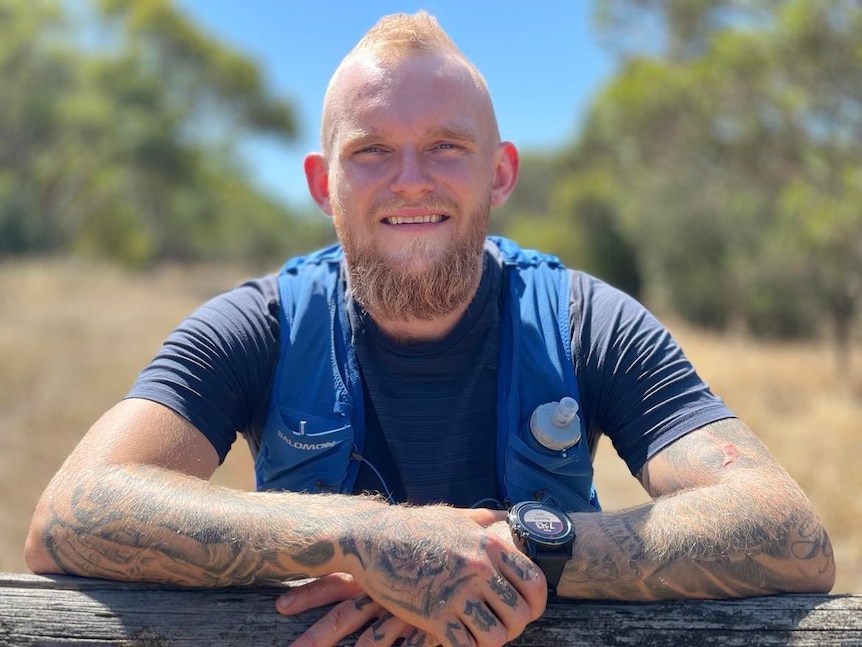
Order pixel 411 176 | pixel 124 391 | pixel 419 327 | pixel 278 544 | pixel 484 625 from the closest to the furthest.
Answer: pixel 484 625, pixel 278 544, pixel 411 176, pixel 419 327, pixel 124 391

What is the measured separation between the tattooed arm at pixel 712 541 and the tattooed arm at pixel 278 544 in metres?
0.17

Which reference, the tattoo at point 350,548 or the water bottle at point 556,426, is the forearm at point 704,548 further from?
the tattoo at point 350,548

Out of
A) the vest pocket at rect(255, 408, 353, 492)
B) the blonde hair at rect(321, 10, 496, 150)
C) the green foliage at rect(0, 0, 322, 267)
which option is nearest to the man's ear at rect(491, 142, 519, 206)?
the blonde hair at rect(321, 10, 496, 150)

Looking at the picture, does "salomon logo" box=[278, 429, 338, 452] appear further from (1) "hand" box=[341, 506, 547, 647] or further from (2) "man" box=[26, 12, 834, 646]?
(1) "hand" box=[341, 506, 547, 647]

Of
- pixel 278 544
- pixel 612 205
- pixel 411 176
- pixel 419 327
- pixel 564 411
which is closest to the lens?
pixel 278 544

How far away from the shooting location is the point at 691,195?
1828cm

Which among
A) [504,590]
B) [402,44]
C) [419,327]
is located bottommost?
[504,590]

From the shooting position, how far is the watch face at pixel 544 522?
164cm

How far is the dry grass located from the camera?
590 cm

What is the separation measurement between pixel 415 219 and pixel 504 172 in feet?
1.48

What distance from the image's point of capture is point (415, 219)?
2.19 metres

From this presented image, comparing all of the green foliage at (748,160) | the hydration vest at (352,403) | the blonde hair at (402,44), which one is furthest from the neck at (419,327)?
the green foliage at (748,160)

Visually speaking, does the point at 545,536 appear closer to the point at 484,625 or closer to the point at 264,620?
the point at 484,625

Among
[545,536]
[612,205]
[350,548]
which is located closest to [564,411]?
[545,536]
